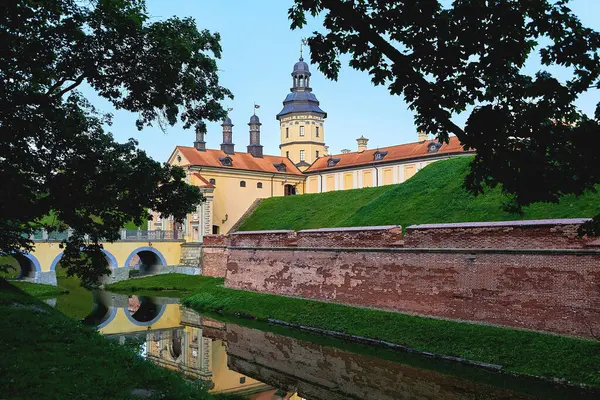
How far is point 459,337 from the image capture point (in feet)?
45.4

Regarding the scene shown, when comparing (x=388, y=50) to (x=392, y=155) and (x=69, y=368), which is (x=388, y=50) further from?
(x=392, y=155)

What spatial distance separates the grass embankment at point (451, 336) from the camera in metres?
11.4

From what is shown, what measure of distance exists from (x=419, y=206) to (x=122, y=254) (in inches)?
858

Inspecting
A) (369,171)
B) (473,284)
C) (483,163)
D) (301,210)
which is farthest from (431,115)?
(369,171)

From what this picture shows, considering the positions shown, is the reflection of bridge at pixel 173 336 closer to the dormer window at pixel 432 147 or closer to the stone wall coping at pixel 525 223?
the stone wall coping at pixel 525 223

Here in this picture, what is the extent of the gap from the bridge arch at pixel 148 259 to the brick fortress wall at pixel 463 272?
17.9 metres

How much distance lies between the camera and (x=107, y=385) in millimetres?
7340

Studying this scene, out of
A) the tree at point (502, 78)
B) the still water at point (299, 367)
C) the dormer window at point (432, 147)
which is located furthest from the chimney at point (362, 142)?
the tree at point (502, 78)

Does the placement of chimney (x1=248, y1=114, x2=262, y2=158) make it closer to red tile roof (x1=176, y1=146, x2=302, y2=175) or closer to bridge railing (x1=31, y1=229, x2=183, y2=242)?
red tile roof (x1=176, y1=146, x2=302, y2=175)

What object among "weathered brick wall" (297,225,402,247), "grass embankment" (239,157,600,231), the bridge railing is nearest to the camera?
"grass embankment" (239,157,600,231)

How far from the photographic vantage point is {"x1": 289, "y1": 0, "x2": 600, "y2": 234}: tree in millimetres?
5094

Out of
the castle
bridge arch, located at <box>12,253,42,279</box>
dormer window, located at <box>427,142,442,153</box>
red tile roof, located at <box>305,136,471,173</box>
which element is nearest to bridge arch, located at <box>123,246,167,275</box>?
the castle

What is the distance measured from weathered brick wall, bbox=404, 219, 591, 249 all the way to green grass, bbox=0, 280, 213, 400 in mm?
8749

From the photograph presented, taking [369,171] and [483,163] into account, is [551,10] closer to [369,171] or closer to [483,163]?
[483,163]
